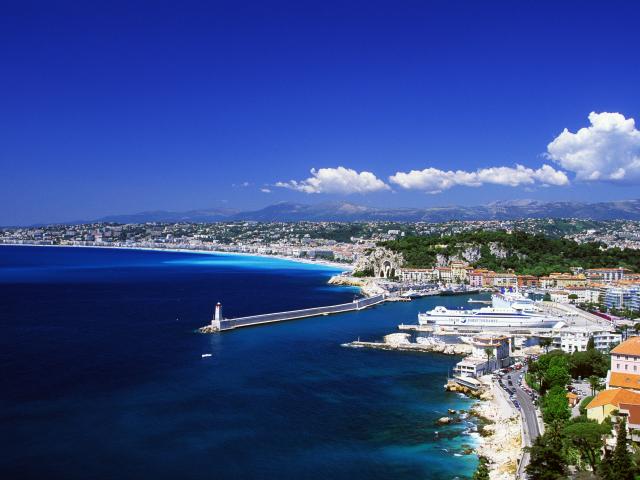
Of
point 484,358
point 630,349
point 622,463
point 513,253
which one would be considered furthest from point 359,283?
point 622,463

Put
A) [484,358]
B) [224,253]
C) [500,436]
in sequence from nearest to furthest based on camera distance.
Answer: [500,436] < [484,358] < [224,253]

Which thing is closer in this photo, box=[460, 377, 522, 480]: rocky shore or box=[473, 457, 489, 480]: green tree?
box=[473, 457, 489, 480]: green tree

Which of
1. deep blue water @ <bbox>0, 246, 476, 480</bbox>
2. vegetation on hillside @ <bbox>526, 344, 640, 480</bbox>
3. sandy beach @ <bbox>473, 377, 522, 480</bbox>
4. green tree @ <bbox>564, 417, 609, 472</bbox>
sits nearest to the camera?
vegetation on hillside @ <bbox>526, 344, 640, 480</bbox>

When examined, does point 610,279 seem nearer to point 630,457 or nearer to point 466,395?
point 466,395

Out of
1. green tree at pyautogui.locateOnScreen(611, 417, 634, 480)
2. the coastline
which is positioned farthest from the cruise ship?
the coastline

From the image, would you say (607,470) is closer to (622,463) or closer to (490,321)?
(622,463)

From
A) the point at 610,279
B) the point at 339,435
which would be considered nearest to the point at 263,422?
the point at 339,435

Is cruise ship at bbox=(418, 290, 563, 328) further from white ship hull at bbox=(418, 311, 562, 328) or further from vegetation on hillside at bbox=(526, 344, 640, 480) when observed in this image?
vegetation on hillside at bbox=(526, 344, 640, 480)
